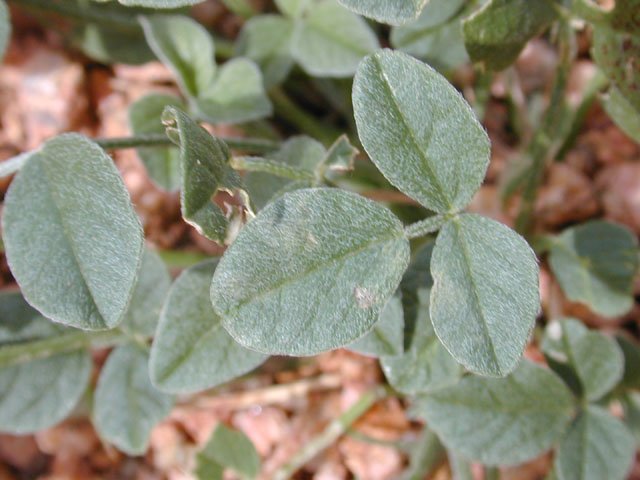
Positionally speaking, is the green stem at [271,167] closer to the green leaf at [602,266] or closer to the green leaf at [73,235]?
the green leaf at [73,235]

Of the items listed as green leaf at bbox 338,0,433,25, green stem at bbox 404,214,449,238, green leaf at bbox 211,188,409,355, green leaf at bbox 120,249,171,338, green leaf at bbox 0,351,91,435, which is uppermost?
green leaf at bbox 338,0,433,25

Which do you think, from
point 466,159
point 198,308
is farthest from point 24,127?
point 466,159

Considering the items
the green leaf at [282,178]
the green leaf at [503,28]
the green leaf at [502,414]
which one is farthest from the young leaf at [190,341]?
the green leaf at [503,28]

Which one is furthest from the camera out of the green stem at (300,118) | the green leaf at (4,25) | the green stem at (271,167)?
the green stem at (300,118)

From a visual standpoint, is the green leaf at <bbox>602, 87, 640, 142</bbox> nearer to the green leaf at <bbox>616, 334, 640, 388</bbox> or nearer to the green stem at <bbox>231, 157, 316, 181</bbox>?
the green leaf at <bbox>616, 334, 640, 388</bbox>

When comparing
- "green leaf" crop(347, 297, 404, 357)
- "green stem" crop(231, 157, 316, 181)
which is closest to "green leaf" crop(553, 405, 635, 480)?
"green leaf" crop(347, 297, 404, 357)

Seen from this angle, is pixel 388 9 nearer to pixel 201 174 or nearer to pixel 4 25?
pixel 201 174

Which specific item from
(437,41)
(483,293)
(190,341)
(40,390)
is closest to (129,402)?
(40,390)
